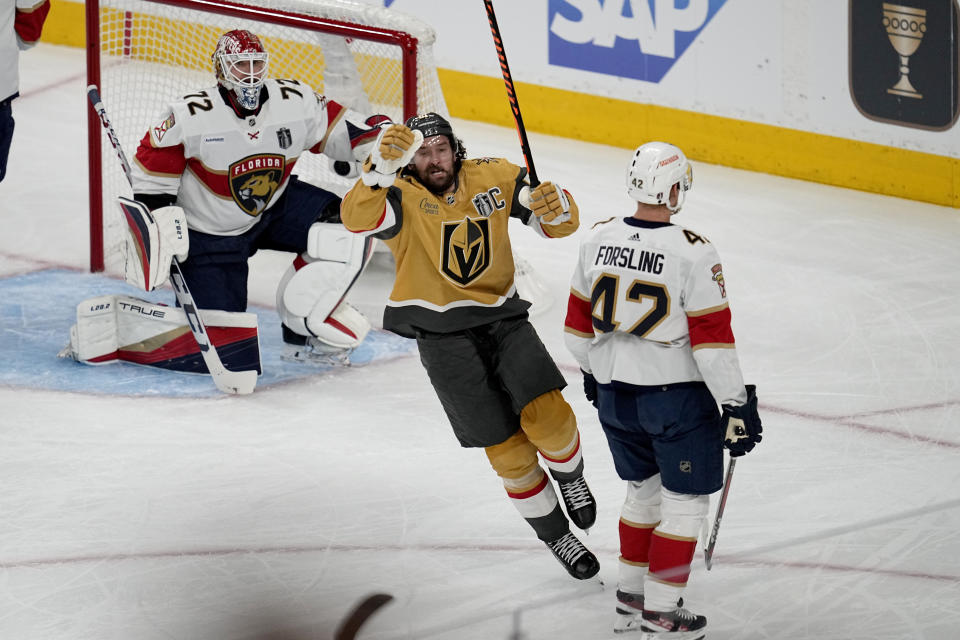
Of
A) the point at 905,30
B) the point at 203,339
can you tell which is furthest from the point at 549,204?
the point at 905,30

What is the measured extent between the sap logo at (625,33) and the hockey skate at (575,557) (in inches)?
161

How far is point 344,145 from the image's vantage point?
5289 millimetres

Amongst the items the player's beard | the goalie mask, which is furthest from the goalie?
the player's beard

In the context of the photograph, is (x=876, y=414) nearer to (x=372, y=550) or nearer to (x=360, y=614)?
(x=372, y=550)

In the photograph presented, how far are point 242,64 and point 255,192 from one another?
18.2 inches

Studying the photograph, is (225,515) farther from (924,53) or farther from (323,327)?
(924,53)

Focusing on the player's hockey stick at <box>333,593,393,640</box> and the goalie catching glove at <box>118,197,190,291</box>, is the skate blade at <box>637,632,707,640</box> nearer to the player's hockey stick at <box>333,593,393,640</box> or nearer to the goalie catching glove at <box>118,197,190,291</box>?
the player's hockey stick at <box>333,593,393,640</box>

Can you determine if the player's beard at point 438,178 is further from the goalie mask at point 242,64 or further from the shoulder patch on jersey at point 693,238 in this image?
the goalie mask at point 242,64

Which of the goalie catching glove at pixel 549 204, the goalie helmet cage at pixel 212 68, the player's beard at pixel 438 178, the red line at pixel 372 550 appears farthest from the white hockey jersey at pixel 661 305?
the goalie helmet cage at pixel 212 68

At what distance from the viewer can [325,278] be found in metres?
5.37

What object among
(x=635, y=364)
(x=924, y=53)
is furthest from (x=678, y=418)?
(x=924, y=53)

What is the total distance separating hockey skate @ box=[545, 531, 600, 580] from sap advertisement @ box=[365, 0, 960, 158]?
146 inches

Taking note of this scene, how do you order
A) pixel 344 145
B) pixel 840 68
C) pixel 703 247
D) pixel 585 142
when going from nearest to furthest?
pixel 703 247 < pixel 344 145 < pixel 840 68 < pixel 585 142

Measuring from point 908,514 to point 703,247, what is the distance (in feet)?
4.48
